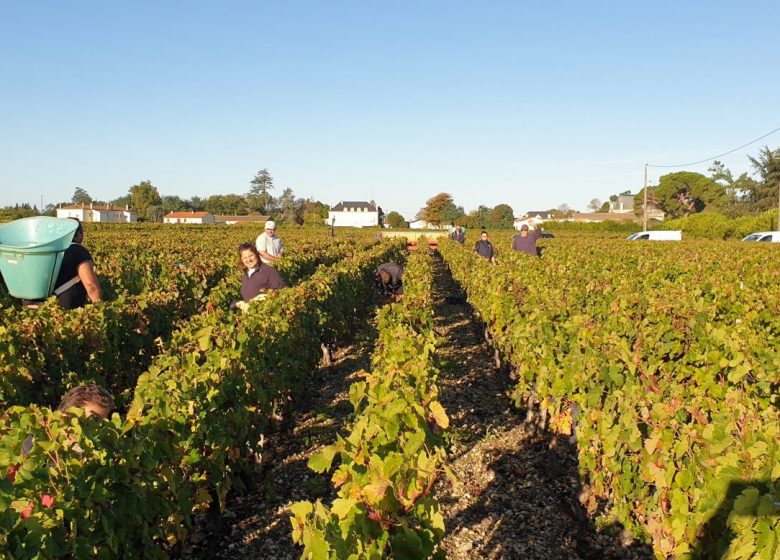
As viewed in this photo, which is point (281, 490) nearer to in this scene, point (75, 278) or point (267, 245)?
point (75, 278)

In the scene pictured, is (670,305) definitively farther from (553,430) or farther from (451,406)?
(451,406)

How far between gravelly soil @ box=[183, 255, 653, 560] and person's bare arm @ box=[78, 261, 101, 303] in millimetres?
2353

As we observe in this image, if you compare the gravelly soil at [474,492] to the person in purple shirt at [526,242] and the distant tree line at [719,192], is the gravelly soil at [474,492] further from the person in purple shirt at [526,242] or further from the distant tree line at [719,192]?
the distant tree line at [719,192]

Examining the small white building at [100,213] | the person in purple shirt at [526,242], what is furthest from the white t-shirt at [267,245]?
the small white building at [100,213]

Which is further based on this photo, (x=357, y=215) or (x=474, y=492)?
(x=357, y=215)

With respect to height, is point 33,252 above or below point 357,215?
below

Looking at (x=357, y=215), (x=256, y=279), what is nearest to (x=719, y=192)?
(x=357, y=215)

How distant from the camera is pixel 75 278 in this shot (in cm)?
555

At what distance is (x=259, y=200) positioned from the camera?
156 m

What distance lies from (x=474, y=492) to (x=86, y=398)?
320 cm

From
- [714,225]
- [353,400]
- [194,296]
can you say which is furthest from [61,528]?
[714,225]

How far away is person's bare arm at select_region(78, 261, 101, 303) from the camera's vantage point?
5484 millimetres

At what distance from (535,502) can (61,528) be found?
11.9ft

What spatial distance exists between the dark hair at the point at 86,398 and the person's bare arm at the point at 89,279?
8.23 feet
